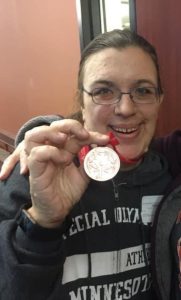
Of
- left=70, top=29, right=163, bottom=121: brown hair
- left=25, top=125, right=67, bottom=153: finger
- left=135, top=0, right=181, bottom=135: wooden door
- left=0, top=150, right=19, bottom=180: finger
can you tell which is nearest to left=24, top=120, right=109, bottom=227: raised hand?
left=25, top=125, right=67, bottom=153: finger

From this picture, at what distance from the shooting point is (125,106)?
1.06 m

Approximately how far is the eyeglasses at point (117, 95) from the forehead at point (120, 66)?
0.03 meters

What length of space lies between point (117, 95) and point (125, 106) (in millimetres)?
50

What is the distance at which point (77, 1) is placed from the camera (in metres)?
2.33

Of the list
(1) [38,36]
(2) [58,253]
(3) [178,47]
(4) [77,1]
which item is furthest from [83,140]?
(1) [38,36]

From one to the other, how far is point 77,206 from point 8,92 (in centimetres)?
249

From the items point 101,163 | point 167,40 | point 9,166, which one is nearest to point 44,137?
point 101,163

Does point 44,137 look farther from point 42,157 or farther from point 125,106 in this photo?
point 125,106

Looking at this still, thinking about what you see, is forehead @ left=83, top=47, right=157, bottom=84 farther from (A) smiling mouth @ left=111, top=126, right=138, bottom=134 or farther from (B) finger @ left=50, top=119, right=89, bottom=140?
(B) finger @ left=50, top=119, right=89, bottom=140

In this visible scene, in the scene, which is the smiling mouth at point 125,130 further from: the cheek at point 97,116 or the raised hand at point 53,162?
the raised hand at point 53,162

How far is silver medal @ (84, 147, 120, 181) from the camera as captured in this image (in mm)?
898

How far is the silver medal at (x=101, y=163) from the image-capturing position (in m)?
0.90

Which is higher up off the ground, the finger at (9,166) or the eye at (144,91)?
the eye at (144,91)

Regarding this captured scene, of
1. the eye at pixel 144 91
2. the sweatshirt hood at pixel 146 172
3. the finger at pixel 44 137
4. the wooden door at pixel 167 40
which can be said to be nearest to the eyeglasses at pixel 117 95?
the eye at pixel 144 91
